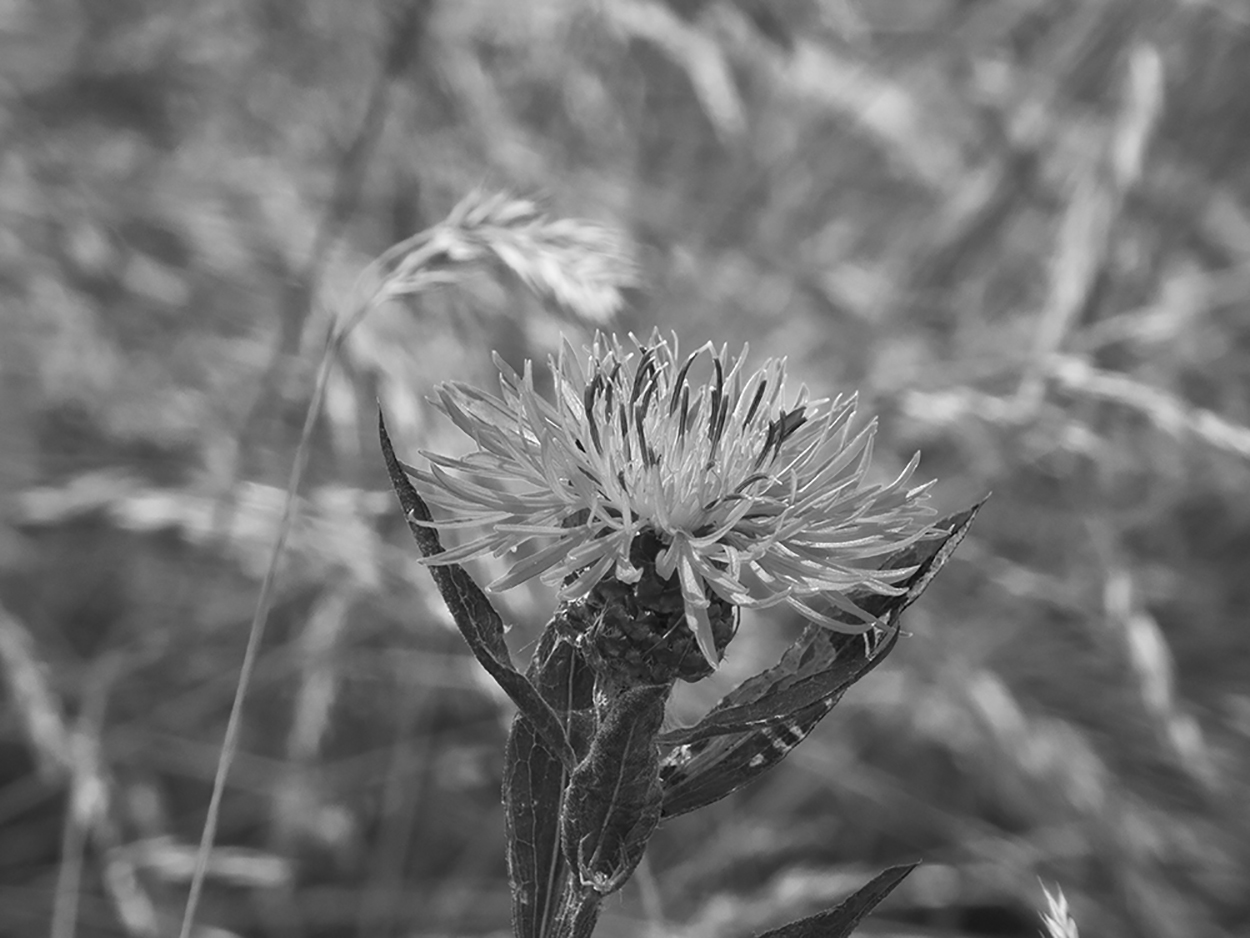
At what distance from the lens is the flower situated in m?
0.75

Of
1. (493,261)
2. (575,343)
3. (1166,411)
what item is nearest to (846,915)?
(493,261)

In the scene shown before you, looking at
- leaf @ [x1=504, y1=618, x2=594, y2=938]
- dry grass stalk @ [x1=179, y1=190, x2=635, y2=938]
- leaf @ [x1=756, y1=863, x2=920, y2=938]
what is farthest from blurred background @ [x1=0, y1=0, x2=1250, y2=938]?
leaf @ [x1=756, y1=863, x2=920, y2=938]

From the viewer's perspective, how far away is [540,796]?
0.86 m

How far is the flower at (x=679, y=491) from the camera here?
753 millimetres

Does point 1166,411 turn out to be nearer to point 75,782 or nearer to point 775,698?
point 775,698

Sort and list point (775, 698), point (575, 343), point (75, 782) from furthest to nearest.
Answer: point (575, 343) → point (75, 782) → point (775, 698)

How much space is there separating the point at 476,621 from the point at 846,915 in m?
0.26

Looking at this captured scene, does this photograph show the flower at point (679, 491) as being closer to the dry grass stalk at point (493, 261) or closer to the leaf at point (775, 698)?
the leaf at point (775, 698)

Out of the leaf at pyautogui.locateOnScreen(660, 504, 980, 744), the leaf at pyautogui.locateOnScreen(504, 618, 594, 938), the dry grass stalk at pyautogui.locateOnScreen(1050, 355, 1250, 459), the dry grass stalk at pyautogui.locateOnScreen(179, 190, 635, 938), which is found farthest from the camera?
the dry grass stalk at pyautogui.locateOnScreen(1050, 355, 1250, 459)

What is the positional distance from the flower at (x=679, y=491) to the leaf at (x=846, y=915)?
138 millimetres

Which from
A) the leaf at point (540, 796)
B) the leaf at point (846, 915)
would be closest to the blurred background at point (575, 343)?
the leaf at point (540, 796)

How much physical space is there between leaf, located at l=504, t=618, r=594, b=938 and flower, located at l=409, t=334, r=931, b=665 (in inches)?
3.2

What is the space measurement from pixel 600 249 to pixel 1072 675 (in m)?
1.35

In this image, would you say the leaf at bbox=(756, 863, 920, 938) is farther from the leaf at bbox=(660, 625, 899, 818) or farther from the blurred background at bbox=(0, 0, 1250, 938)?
the blurred background at bbox=(0, 0, 1250, 938)
